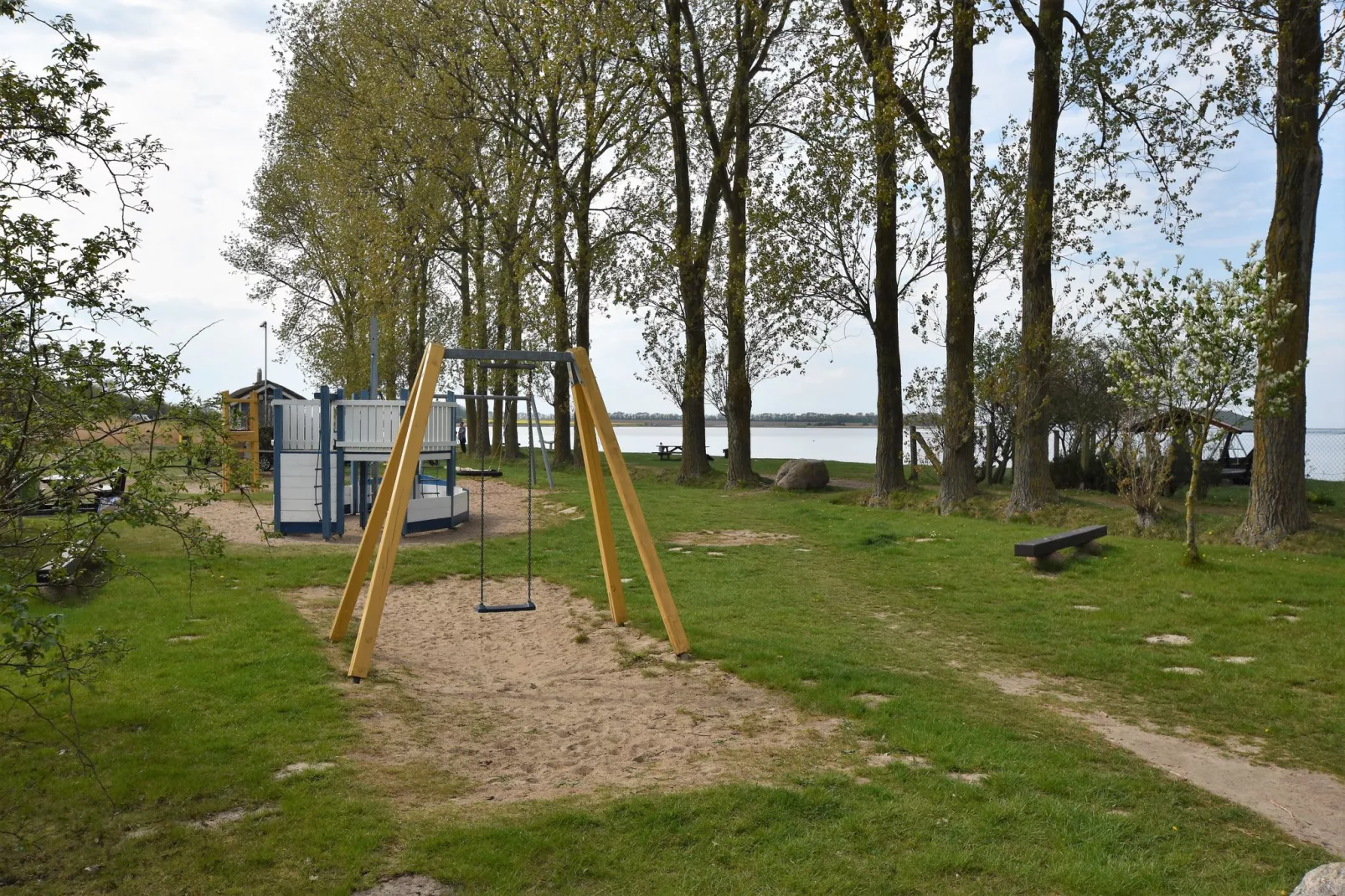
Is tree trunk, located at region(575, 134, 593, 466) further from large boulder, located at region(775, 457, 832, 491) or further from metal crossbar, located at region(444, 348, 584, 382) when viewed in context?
metal crossbar, located at region(444, 348, 584, 382)

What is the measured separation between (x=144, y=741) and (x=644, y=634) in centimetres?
Answer: 397

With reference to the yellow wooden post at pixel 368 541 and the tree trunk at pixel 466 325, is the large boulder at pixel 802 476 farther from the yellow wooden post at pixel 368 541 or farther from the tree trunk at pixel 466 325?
the yellow wooden post at pixel 368 541

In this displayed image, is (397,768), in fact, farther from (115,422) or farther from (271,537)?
(271,537)

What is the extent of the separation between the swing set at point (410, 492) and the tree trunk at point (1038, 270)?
898cm

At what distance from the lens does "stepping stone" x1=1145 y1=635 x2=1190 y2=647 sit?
8508 mm

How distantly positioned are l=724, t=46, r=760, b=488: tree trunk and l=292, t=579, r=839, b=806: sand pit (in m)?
12.8

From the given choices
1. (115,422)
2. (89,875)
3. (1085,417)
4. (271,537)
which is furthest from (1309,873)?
(1085,417)

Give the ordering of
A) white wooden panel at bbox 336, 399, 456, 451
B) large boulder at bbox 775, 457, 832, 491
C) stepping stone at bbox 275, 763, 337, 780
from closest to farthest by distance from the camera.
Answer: stepping stone at bbox 275, 763, 337, 780 → white wooden panel at bbox 336, 399, 456, 451 → large boulder at bbox 775, 457, 832, 491

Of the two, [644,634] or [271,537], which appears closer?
[644,634]

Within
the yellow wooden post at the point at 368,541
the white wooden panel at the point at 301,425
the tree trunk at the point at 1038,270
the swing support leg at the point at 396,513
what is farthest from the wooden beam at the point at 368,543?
the tree trunk at the point at 1038,270

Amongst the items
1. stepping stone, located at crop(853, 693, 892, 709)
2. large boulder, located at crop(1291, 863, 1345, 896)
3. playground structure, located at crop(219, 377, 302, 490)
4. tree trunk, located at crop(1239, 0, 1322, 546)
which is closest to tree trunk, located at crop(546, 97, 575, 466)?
playground structure, located at crop(219, 377, 302, 490)

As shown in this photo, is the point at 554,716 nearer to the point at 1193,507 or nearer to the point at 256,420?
the point at 1193,507

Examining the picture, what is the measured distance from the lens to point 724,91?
22.6 m

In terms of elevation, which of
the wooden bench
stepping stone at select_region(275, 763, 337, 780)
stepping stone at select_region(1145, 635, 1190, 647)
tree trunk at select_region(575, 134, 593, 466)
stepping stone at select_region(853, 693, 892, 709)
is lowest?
stepping stone at select_region(1145, 635, 1190, 647)
